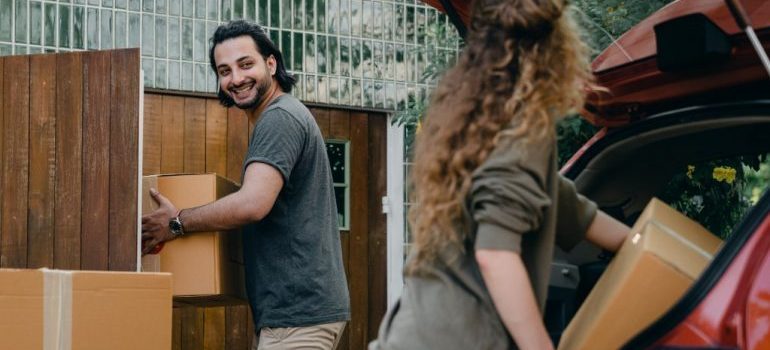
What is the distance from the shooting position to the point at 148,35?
320 inches

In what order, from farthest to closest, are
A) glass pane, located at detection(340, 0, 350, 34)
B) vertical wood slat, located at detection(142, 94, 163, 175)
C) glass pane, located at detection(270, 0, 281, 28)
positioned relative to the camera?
1. glass pane, located at detection(340, 0, 350, 34)
2. glass pane, located at detection(270, 0, 281, 28)
3. vertical wood slat, located at detection(142, 94, 163, 175)

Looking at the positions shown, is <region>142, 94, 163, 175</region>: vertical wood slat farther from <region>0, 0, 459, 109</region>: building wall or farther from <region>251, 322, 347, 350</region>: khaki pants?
<region>251, 322, 347, 350</region>: khaki pants

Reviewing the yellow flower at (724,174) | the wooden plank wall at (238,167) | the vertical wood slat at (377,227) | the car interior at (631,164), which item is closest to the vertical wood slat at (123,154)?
the car interior at (631,164)

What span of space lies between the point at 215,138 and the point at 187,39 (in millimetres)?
648

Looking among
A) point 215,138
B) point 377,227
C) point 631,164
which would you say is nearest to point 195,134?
point 215,138

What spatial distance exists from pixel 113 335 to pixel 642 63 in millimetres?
1810

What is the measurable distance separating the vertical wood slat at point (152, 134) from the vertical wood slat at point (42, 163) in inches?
146

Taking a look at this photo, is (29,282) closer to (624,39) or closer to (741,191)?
(624,39)

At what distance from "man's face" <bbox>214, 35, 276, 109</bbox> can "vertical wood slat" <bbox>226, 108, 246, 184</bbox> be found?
3.73 m

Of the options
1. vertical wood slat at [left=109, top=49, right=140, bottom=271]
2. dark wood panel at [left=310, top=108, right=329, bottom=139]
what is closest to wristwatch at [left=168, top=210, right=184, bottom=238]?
vertical wood slat at [left=109, top=49, right=140, bottom=271]

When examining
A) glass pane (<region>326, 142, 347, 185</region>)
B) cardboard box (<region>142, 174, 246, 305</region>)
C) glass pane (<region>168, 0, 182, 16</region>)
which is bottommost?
cardboard box (<region>142, 174, 246, 305</region>)

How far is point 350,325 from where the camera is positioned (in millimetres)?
8898

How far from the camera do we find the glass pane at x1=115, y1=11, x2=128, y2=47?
804 centimetres

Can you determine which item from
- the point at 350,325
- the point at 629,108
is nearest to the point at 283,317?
the point at 629,108
